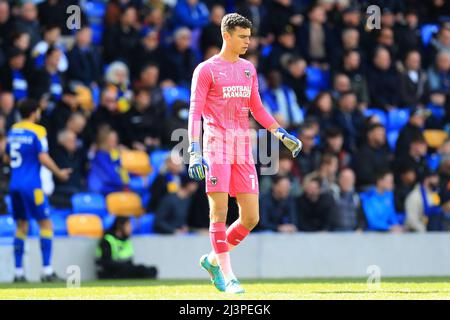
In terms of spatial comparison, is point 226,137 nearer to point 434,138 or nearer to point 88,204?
point 88,204

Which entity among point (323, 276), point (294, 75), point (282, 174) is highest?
point (294, 75)

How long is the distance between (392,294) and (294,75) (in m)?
8.07

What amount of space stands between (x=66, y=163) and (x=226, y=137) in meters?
5.60

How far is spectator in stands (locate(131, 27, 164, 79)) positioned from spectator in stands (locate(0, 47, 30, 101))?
1970mm

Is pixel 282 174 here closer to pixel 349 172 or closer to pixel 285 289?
pixel 349 172

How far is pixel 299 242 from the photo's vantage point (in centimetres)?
1509

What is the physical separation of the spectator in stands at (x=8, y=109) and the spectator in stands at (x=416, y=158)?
18.3ft

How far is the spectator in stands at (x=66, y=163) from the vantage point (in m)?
15.4

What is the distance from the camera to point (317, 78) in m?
18.6

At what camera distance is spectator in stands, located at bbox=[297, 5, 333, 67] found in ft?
61.8
